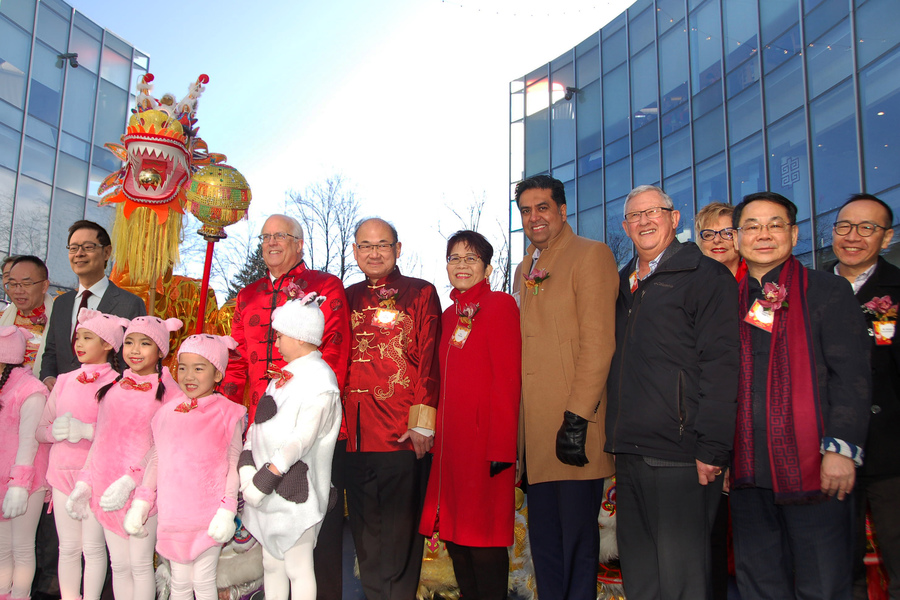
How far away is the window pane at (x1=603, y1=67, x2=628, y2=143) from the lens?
17.2 metres

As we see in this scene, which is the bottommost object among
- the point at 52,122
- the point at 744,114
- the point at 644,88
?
the point at 744,114

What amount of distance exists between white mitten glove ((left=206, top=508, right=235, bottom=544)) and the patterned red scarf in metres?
2.25

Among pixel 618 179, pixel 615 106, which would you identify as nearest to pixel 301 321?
pixel 618 179

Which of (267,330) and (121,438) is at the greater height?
(267,330)

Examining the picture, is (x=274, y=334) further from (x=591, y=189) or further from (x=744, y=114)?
(x=591, y=189)

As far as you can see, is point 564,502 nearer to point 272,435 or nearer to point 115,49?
point 272,435

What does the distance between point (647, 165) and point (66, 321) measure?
49.7 ft

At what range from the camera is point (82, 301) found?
12.9 ft

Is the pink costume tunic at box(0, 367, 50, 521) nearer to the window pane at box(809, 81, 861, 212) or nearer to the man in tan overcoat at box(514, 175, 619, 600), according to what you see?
the man in tan overcoat at box(514, 175, 619, 600)

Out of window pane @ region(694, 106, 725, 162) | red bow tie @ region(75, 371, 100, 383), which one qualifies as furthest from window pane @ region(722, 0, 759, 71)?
red bow tie @ region(75, 371, 100, 383)

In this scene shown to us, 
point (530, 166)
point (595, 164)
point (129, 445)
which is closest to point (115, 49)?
point (530, 166)

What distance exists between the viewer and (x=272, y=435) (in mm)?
2824

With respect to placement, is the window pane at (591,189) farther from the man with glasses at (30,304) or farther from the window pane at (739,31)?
the man with glasses at (30,304)

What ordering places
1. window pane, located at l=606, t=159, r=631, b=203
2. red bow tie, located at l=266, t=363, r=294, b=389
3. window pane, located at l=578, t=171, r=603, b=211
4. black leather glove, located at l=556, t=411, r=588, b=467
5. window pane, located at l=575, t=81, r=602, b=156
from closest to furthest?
black leather glove, located at l=556, t=411, r=588, b=467 → red bow tie, located at l=266, t=363, r=294, b=389 → window pane, located at l=606, t=159, r=631, b=203 → window pane, located at l=578, t=171, r=603, b=211 → window pane, located at l=575, t=81, r=602, b=156
